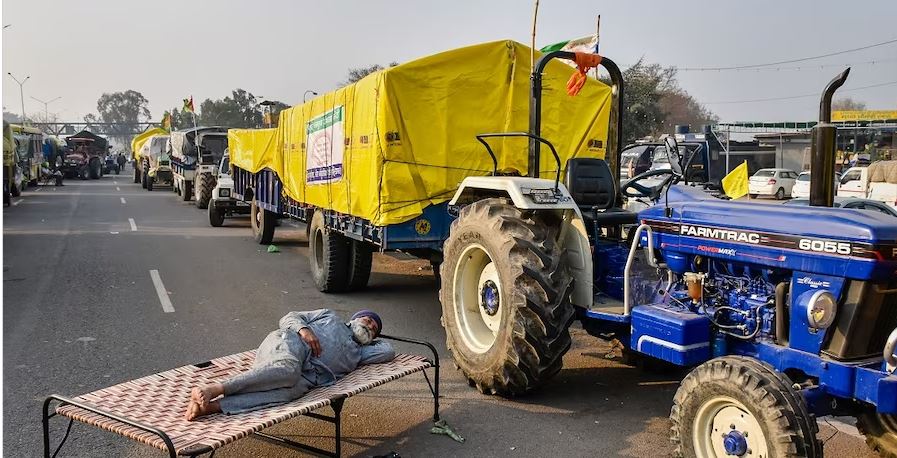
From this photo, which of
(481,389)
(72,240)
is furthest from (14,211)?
(481,389)

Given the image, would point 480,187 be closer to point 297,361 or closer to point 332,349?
point 332,349

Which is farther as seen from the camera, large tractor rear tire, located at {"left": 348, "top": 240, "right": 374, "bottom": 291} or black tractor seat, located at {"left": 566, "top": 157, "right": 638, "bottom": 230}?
large tractor rear tire, located at {"left": 348, "top": 240, "right": 374, "bottom": 291}

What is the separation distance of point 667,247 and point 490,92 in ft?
11.4

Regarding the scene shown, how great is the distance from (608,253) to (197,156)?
70.4ft

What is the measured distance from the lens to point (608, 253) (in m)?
5.30

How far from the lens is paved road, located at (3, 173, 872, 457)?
14.7 feet

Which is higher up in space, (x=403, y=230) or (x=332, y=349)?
(x=403, y=230)

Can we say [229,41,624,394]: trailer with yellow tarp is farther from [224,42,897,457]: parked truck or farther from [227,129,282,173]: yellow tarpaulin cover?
[227,129,282,173]: yellow tarpaulin cover

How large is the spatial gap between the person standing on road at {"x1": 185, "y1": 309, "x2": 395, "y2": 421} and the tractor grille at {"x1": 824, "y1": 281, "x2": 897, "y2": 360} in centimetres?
278

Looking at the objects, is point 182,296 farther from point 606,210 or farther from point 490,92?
point 606,210

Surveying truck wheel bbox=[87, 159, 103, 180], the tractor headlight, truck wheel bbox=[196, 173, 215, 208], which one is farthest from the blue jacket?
truck wheel bbox=[87, 159, 103, 180]

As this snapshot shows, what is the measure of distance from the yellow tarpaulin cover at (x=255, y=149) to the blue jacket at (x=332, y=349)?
7.30 meters

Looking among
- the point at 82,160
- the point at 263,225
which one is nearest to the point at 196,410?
the point at 263,225

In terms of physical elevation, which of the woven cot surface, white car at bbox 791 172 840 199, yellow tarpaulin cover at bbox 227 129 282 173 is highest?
yellow tarpaulin cover at bbox 227 129 282 173
